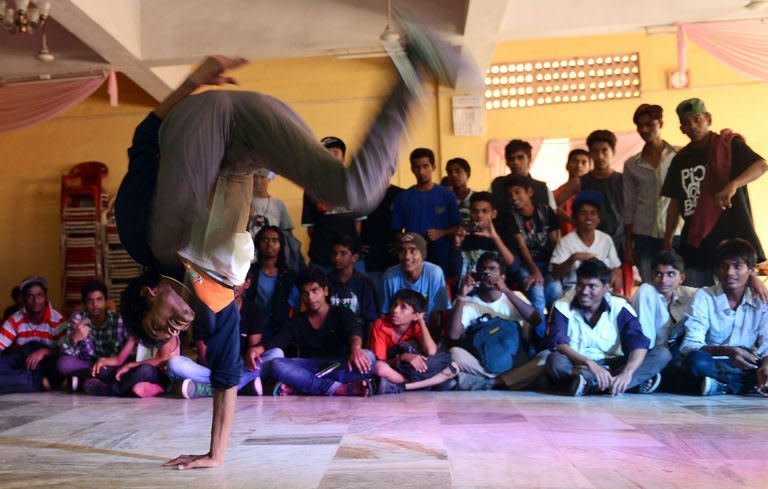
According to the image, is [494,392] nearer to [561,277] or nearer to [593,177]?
[561,277]

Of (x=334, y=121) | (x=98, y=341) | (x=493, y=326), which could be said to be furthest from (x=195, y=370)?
(x=334, y=121)

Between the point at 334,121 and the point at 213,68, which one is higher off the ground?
the point at 334,121

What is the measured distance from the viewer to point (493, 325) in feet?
14.9

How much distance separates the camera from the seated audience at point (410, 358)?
14.7 feet

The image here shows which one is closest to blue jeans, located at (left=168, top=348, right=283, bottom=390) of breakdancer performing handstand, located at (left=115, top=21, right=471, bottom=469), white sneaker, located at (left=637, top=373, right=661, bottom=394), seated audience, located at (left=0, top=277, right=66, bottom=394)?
seated audience, located at (left=0, top=277, right=66, bottom=394)

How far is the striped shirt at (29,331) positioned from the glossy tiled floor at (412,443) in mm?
1315

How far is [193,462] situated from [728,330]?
3.22m

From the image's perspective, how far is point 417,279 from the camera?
4.81m

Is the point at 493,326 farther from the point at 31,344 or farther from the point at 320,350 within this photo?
the point at 31,344

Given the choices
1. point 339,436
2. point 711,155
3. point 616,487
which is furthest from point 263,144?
point 711,155

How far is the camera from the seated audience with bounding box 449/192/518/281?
488 centimetres

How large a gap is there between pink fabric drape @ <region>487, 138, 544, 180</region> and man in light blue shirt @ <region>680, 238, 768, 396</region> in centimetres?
428

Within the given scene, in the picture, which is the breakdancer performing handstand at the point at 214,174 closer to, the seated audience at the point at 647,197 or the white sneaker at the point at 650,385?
the white sneaker at the point at 650,385

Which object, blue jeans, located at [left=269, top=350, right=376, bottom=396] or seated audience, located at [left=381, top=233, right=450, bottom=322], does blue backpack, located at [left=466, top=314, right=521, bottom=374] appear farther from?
blue jeans, located at [left=269, top=350, right=376, bottom=396]
